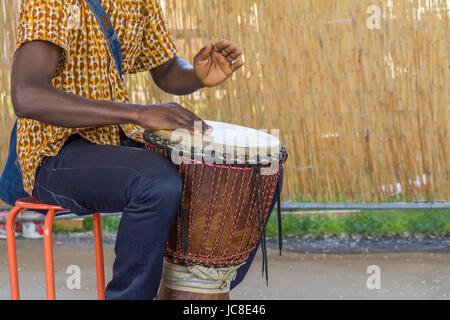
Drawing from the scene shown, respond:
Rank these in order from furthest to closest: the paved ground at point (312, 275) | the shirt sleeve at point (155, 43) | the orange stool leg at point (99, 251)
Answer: the paved ground at point (312, 275), the shirt sleeve at point (155, 43), the orange stool leg at point (99, 251)

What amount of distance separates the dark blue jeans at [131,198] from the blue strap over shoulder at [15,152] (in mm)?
290

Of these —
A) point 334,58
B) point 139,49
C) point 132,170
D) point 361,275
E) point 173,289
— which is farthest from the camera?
point 334,58

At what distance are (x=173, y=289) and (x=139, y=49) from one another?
0.83 m

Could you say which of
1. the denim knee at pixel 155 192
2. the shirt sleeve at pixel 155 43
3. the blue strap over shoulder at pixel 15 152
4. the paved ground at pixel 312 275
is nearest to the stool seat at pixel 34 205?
the blue strap over shoulder at pixel 15 152

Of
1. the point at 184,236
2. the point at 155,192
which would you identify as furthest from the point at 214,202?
the point at 155,192

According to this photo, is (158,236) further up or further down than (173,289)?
further up

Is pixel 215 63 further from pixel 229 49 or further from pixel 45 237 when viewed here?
pixel 45 237

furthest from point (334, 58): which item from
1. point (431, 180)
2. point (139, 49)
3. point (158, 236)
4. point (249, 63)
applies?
point (158, 236)

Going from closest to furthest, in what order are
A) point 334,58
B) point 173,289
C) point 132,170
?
point 132,170 < point 173,289 < point 334,58

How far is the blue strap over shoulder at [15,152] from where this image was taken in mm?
1982

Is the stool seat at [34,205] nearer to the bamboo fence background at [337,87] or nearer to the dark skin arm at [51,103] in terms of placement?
the dark skin arm at [51,103]
